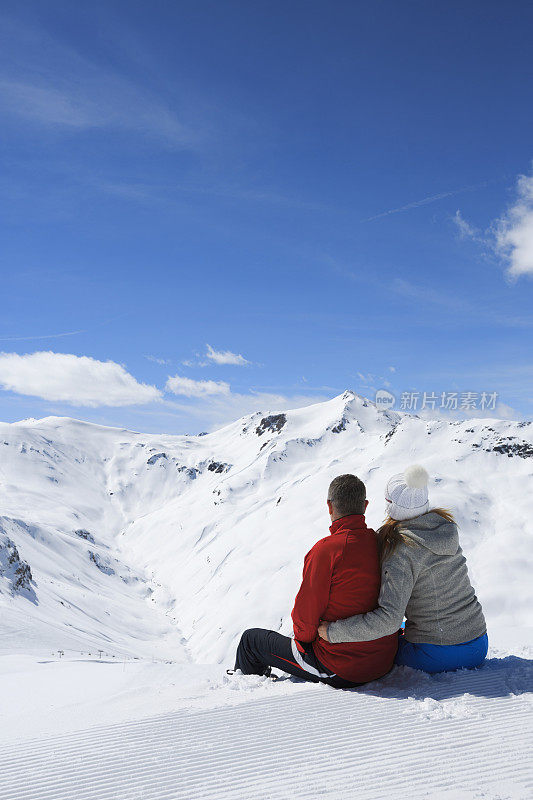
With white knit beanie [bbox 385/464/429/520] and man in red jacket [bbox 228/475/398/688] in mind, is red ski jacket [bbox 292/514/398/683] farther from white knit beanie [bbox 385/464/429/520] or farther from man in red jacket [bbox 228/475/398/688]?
white knit beanie [bbox 385/464/429/520]

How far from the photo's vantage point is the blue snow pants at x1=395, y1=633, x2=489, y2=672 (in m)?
6.01

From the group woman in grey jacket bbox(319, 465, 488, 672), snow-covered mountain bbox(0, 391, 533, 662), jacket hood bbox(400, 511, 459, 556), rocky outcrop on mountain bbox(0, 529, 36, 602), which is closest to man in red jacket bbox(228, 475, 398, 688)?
woman in grey jacket bbox(319, 465, 488, 672)

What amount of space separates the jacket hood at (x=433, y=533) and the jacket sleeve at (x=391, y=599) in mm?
131

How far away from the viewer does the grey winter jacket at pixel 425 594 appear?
18.1ft

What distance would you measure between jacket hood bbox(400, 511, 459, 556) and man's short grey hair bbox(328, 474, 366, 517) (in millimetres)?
540

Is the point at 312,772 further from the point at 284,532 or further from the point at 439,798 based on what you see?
the point at 284,532

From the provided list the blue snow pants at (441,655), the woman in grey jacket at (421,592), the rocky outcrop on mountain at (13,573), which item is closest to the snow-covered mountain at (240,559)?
the rocky outcrop on mountain at (13,573)

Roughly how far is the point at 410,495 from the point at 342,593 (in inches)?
50.7

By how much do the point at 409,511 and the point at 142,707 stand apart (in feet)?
13.1

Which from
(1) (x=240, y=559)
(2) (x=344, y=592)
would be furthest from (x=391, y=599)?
(1) (x=240, y=559)

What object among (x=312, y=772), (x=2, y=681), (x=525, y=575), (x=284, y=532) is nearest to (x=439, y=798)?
(x=312, y=772)

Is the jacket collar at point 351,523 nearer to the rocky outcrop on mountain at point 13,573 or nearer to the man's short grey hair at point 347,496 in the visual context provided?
the man's short grey hair at point 347,496

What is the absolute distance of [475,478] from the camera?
6950 cm

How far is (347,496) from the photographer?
5.70 metres
